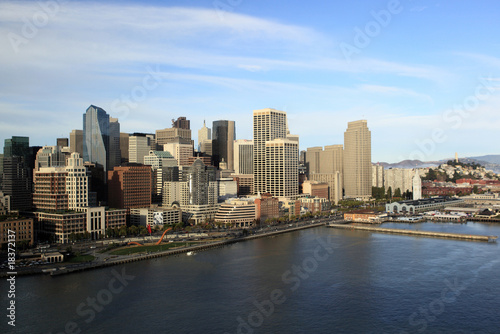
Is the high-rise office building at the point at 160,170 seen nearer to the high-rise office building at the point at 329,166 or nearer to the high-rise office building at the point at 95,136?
the high-rise office building at the point at 95,136

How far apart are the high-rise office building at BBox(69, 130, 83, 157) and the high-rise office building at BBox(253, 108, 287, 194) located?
29360mm

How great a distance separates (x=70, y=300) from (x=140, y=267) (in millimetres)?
6311

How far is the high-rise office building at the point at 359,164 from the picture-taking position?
70.1m

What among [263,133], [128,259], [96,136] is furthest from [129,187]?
[96,136]

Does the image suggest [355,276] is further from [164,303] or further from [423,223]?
[423,223]

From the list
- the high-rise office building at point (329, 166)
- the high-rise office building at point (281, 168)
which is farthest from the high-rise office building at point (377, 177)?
the high-rise office building at point (281, 168)

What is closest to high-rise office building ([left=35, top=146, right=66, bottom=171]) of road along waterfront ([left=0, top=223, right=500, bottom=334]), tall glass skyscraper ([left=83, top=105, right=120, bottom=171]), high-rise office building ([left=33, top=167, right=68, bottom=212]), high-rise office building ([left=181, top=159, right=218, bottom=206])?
high-rise office building ([left=33, top=167, right=68, bottom=212])

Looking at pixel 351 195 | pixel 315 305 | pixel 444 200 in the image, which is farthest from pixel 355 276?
pixel 351 195

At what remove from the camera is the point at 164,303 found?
18156 millimetres

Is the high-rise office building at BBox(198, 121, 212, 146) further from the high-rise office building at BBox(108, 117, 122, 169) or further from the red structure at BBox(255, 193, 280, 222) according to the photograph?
the red structure at BBox(255, 193, 280, 222)

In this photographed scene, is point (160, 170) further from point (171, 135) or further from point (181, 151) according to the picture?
point (171, 135)

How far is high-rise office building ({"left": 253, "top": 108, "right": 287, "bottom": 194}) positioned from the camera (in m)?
59.1

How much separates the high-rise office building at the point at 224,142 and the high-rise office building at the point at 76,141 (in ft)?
81.1

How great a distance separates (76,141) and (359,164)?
45274 mm
